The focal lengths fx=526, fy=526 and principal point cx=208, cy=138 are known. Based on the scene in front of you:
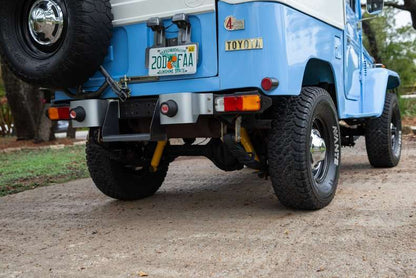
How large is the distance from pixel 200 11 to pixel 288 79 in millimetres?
873

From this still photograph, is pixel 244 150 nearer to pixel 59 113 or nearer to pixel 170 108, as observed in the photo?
pixel 170 108

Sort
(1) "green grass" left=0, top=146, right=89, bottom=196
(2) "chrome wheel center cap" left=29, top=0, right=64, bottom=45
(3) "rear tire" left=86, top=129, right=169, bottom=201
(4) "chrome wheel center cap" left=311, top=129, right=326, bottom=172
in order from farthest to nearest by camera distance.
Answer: (1) "green grass" left=0, top=146, right=89, bottom=196, (3) "rear tire" left=86, top=129, right=169, bottom=201, (4) "chrome wheel center cap" left=311, top=129, right=326, bottom=172, (2) "chrome wheel center cap" left=29, top=0, right=64, bottom=45

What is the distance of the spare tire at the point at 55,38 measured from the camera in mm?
4074

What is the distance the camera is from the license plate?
412cm

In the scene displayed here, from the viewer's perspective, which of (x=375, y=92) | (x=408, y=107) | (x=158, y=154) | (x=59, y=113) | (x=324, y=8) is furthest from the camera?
(x=408, y=107)

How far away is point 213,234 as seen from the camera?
384 centimetres

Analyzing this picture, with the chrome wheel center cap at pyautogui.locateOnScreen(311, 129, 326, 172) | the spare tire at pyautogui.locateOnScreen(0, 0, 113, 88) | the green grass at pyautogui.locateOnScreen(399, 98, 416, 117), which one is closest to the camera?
the spare tire at pyautogui.locateOnScreen(0, 0, 113, 88)

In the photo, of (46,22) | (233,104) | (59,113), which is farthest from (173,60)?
(59,113)

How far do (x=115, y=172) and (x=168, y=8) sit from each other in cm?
172

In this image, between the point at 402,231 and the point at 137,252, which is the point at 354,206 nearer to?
the point at 402,231

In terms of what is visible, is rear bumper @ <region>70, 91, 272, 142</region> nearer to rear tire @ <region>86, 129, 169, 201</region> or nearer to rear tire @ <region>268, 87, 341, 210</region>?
rear tire @ <region>268, 87, 341, 210</region>

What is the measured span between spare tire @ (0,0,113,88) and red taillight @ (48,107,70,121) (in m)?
0.29

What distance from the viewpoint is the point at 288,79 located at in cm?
397

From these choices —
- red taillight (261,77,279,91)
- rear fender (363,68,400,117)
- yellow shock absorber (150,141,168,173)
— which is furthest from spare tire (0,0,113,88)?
rear fender (363,68,400,117)
